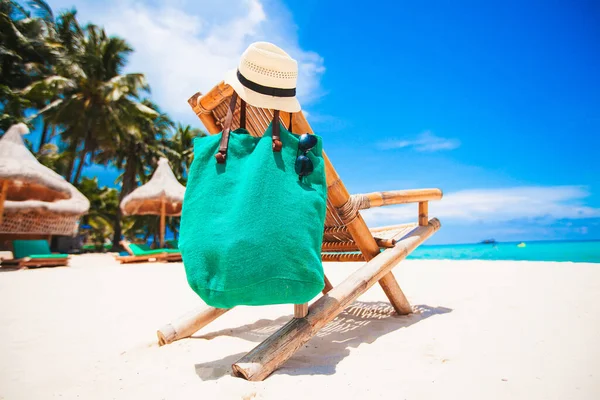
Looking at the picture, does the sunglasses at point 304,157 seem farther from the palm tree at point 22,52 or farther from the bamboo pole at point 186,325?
the palm tree at point 22,52

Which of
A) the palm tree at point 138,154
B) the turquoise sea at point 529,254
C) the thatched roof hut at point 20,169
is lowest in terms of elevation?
the turquoise sea at point 529,254

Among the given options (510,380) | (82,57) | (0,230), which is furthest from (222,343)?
(82,57)

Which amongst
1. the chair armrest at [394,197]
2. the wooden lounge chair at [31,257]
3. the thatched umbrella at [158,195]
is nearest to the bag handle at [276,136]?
the chair armrest at [394,197]

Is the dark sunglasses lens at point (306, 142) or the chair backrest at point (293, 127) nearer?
the dark sunglasses lens at point (306, 142)

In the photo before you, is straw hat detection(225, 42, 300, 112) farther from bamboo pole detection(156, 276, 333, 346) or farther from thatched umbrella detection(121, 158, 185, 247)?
thatched umbrella detection(121, 158, 185, 247)

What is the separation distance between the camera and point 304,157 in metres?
1.45

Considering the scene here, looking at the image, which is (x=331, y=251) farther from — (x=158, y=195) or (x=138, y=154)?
(x=138, y=154)

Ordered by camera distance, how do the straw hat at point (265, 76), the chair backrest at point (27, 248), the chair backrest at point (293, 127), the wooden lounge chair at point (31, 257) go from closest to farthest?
the straw hat at point (265, 76), the chair backrest at point (293, 127), the wooden lounge chair at point (31, 257), the chair backrest at point (27, 248)

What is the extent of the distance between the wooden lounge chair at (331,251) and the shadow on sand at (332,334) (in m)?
0.16

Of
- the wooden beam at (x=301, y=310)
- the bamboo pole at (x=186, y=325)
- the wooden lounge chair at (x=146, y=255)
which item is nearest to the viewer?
the wooden beam at (x=301, y=310)

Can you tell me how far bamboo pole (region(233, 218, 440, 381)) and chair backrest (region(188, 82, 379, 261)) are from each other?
22 cm

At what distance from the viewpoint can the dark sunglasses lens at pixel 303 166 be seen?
1.44 metres

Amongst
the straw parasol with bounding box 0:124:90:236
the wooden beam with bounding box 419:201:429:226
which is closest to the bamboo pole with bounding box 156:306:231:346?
the wooden beam with bounding box 419:201:429:226

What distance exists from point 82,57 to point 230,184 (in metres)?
24.7
